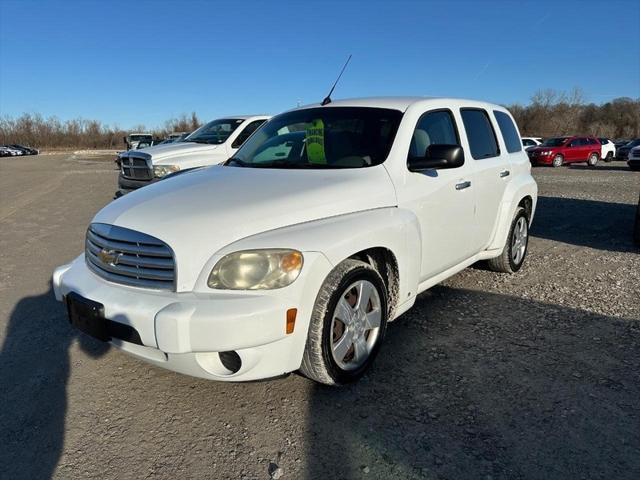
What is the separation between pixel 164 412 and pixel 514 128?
15.7 ft

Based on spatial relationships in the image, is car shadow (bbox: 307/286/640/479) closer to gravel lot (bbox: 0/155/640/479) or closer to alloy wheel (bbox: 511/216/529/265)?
gravel lot (bbox: 0/155/640/479)

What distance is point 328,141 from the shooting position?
12.1 feet

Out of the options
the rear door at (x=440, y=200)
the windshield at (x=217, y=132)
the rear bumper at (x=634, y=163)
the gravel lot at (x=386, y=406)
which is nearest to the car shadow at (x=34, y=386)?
the gravel lot at (x=386, y=406)

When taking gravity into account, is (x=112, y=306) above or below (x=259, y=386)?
above

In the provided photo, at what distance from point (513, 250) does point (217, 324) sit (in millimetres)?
3938

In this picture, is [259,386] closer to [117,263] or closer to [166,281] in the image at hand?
[166,281]

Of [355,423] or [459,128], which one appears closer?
[355,423]

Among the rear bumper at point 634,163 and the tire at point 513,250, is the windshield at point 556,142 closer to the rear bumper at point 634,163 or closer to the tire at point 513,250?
the rear bumper at point 634,163

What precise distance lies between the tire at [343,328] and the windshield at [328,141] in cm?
93

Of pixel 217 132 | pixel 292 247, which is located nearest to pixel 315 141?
pixel 292 247

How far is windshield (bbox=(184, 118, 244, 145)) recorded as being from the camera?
30.5 feet

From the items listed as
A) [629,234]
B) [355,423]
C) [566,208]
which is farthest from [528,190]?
[566,208]

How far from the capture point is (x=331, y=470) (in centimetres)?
228

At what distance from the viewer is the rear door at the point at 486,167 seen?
4.27m
